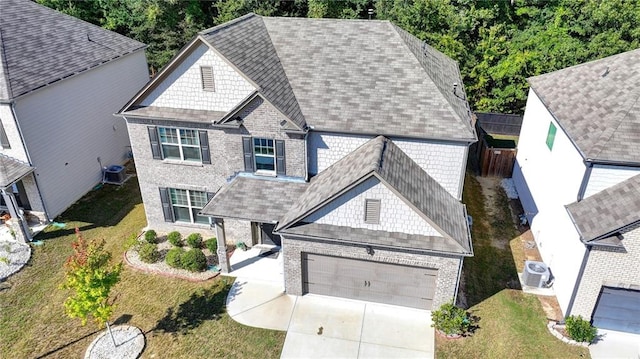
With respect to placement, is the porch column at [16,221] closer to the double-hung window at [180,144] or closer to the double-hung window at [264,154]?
the double-hung window at [180,144]

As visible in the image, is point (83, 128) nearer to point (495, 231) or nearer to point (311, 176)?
point (311, 176)

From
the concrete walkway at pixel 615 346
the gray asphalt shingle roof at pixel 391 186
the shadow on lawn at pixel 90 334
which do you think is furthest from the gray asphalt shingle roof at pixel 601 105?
the shadow on lawn at pixel 90 334

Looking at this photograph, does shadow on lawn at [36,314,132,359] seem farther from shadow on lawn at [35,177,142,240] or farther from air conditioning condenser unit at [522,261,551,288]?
air conditioning condenser unit at [522,261,551,288]

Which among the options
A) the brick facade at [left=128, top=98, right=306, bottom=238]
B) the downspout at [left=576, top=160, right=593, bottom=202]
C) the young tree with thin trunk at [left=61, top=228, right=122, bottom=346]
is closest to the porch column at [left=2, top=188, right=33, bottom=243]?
the brick facade at [left=128, top=98, right=306, bottom=238]

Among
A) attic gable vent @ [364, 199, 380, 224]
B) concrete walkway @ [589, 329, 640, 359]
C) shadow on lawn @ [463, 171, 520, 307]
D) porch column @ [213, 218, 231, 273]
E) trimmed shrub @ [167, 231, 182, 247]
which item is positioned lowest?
shadow on lawn @ [463, 171, 520, 307]

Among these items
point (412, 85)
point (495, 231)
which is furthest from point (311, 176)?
point (495, 231)
